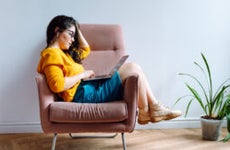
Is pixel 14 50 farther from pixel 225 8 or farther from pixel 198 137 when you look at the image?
pixel 225 8

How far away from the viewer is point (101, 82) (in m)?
2.24

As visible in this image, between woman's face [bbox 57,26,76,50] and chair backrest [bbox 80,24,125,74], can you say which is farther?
chair backrest [bbox 80,24,125,74]

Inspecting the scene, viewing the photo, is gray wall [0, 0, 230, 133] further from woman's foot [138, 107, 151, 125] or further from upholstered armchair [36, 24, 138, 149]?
upholstered armchair [36, 24, 138, 149]

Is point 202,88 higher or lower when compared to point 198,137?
higher

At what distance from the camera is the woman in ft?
6.73

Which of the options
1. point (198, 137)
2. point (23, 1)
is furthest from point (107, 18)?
point (198, 137)

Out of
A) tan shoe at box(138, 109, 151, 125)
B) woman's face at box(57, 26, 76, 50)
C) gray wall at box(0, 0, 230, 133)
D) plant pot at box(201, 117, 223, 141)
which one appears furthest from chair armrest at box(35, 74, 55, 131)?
plant pot at box(201, 117, 223, 141)

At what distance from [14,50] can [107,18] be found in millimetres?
816

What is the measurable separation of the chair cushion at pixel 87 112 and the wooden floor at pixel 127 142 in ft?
1.55

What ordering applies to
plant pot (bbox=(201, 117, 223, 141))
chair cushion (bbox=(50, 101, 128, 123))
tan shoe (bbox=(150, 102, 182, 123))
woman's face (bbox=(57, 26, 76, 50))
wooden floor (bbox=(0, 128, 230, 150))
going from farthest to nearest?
plant pot (bbox=(201, 117, 223, 141))
wooden floor (bbox=(0, 128, 230, 150))
tan shoe (bbox=(150, 102, 182, 123))
woman's face (bbox=(57, 26, 76, 50))
chair cushion (bbox=(50, 101, 128, 123))

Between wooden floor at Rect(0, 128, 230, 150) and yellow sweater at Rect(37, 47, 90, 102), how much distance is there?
501 mm

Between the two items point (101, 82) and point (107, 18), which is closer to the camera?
point (101, 82)

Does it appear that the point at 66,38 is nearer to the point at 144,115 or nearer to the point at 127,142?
the point at 144,115

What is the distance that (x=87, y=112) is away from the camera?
197 cm
